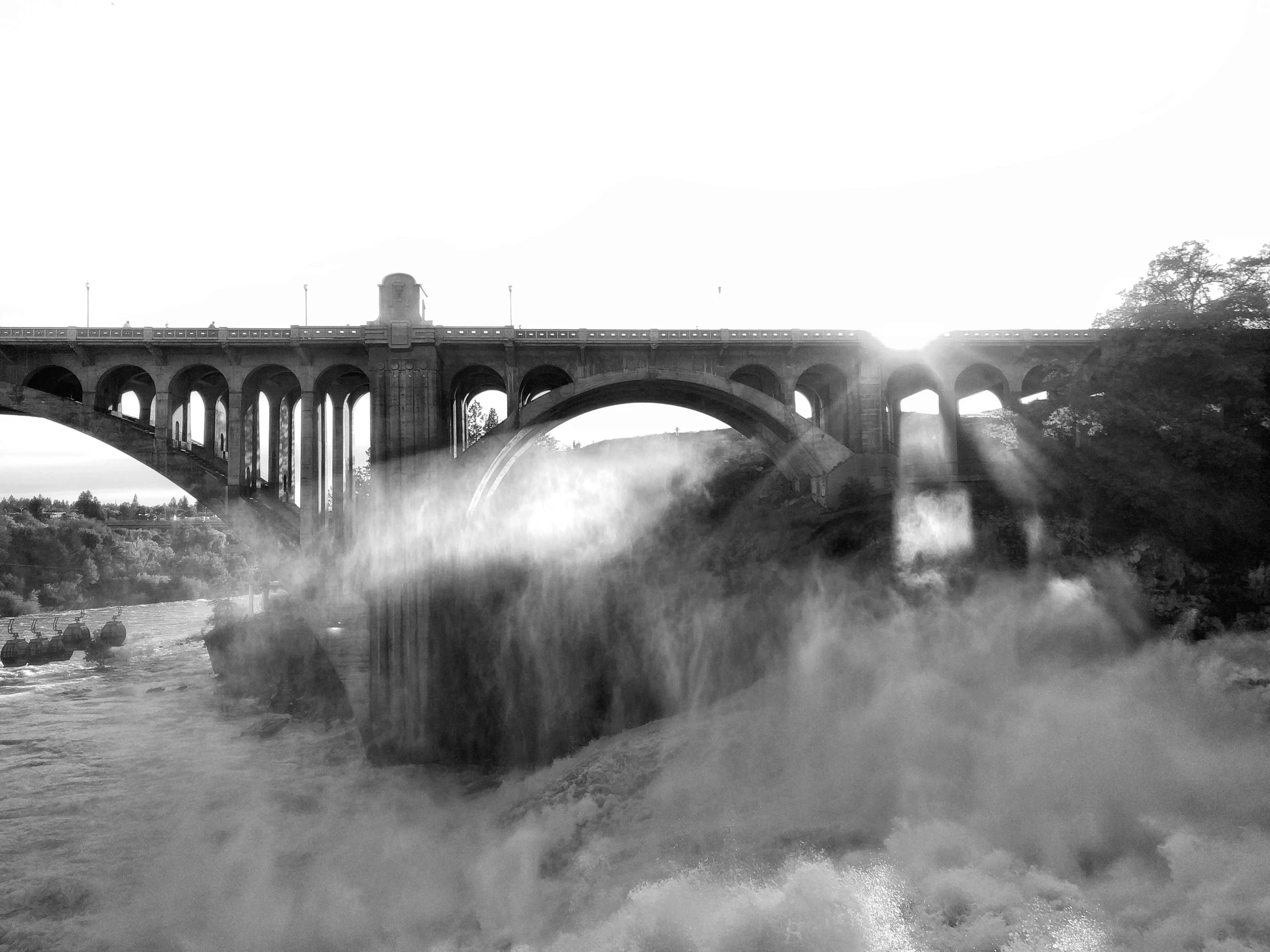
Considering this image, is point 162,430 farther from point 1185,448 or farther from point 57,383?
point 1185,448

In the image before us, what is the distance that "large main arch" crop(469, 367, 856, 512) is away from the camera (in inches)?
1252

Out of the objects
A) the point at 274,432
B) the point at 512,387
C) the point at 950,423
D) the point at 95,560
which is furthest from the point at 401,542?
the point at 95,560

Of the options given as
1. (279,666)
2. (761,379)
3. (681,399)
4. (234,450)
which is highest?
(761,379)

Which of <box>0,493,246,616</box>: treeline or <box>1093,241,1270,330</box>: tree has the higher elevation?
<box>1093,241,1270,330</box>: tree

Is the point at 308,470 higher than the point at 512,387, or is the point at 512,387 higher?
the point at 512,387

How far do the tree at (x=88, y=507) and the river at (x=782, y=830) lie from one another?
95.4 m

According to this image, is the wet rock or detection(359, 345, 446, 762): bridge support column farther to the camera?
the wet rock

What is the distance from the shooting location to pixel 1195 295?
26891 mm

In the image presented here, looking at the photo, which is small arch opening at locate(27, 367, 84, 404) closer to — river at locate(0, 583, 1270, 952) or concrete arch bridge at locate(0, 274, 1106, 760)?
concrete arch bridge at locate(0, 274, 1106, 760)

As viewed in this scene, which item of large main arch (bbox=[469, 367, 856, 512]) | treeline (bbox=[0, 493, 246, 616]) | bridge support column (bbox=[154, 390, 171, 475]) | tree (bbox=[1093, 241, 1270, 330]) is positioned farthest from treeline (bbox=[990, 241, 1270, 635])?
treeline (bbox=[0, 493, 246, 616])

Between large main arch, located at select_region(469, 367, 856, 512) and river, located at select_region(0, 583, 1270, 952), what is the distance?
375 inches

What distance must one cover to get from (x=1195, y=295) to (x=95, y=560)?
11579 centimetres

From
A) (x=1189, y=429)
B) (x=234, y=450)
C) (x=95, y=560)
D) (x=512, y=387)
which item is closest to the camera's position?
(x=1189, y=429)

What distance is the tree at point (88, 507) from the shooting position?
108 meters
